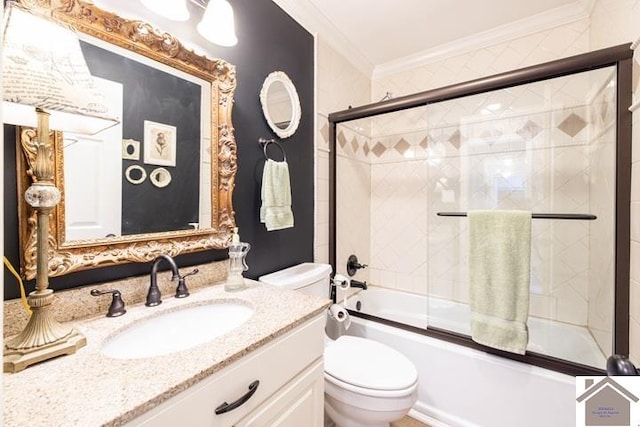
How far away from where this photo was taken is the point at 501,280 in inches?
56.5

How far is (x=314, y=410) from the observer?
0.96 meters

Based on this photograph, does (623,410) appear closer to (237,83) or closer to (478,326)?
(478,326)

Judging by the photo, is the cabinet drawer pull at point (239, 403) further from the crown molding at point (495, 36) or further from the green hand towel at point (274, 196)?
the crown molding at point (495, 36)

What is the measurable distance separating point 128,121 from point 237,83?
1.88 feet

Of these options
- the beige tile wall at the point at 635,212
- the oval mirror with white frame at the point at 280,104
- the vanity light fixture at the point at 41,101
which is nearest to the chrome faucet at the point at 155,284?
the vanity light fixture at the point at 41,101

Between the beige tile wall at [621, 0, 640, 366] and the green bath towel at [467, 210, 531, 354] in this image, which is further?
the green bath towel at [467, 210, 531, 354]

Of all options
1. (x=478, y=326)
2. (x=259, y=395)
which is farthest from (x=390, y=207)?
(x=259, y=395)

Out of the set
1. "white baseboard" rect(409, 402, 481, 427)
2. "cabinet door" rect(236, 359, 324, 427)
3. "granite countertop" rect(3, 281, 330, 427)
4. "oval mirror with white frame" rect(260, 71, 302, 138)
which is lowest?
"white baseboard" rect(409, 402, 481, 427)

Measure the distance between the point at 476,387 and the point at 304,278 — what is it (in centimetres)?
106

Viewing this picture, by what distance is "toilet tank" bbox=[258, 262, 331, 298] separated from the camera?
143 centimetres

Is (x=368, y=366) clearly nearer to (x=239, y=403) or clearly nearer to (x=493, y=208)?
(x=239, y=403)

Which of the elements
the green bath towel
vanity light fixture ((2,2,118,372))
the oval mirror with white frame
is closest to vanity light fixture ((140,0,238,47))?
the oval mirror with white frame

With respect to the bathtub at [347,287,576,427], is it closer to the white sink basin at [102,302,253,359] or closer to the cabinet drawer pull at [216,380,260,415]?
the white sink basin at [102,302,253,359]

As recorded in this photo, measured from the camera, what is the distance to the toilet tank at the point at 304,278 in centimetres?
143
